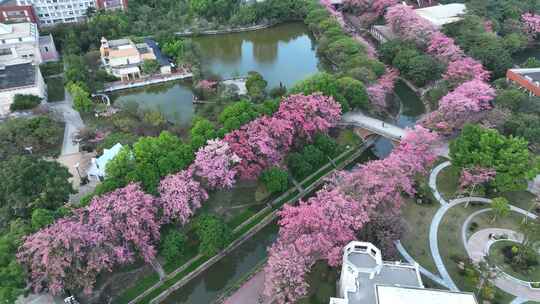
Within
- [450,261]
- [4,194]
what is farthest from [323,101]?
[4,194]

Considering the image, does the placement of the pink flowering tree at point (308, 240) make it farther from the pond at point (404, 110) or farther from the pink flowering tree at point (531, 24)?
the pink flowering tree at point (531, 24)

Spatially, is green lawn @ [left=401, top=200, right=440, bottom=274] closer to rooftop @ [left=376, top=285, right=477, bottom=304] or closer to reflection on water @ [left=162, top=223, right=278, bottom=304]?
rooftop @ [left=376, top=285, right=477, bottom=304]

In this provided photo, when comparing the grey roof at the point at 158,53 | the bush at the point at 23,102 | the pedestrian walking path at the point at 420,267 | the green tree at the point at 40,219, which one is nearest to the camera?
the green tree at the point at 40,219

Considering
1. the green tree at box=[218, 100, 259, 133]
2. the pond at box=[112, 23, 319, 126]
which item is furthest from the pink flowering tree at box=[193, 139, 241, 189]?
the pond at box=[112, 23, 319, 126]

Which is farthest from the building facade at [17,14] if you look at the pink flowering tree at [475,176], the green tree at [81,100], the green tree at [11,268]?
the pink flowering tree at [475,176]

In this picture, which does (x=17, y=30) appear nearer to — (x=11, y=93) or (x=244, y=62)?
(x=11, y=93)

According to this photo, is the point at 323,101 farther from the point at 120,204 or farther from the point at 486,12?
the point at 486,12

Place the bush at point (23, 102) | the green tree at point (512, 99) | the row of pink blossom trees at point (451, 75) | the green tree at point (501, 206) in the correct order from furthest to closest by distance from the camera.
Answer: the bush at point (23, 102), the green tree at point (512, 99), the row of pink blossom trees at point (451, 75), the green tree at point (501, 206)

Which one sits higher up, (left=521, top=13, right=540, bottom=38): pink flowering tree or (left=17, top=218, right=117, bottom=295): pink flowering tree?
(left=521, top=13, right=540, bottom=38): pink flowering tree
